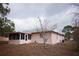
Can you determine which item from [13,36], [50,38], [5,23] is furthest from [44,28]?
[5,23]

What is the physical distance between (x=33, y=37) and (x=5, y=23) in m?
0.43

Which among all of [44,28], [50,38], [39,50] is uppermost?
[44,28]

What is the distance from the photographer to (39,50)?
217 centimetres

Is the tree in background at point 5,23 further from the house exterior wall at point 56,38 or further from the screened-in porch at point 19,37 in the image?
the house exterior wall at point 56,38

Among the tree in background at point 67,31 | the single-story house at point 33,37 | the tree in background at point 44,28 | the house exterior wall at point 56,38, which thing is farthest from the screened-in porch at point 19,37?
the tree in background at point 67,31

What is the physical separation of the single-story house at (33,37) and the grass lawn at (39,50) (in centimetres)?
6

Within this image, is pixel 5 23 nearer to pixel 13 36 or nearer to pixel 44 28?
pixel 13 36

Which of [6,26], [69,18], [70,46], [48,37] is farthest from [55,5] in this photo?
[6,26]

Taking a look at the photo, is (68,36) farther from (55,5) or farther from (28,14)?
(28,14)

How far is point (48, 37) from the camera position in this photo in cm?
219

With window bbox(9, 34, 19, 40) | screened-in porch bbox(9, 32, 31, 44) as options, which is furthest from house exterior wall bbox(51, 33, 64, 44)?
window bbox(9, 34, 19, 40)

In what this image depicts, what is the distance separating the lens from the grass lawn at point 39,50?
84.7 inches

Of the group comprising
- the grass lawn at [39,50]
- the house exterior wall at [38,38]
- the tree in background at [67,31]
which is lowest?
the grass lawn at [39,50]

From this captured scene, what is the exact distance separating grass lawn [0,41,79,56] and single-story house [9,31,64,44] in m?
0.06
